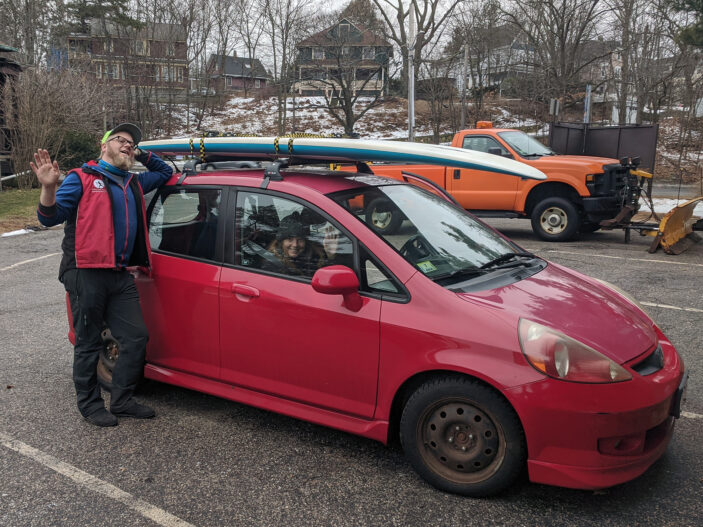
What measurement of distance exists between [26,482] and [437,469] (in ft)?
6.99

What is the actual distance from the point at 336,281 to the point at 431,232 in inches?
35.2

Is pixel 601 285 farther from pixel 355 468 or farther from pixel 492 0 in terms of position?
pixel 492 0

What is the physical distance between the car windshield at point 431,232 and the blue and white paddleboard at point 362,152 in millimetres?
242

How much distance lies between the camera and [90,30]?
45781 mm

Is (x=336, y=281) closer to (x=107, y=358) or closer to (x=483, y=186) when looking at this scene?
(x=107, y=358)

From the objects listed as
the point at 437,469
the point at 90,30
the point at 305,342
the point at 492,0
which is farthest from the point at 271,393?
the point at 90,30

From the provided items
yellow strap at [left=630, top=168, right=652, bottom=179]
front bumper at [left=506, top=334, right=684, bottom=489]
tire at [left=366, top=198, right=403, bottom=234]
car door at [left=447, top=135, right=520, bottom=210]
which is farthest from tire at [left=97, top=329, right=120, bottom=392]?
yellow strap at [left=630, top=168, right=652, bottom=179]

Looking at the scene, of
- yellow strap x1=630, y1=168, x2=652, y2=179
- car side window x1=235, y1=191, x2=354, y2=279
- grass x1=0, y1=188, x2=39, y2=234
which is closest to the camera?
car side window x1=235, y1=191, x2=354, y2=279

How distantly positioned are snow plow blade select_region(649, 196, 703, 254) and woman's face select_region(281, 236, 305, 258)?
8013 mm

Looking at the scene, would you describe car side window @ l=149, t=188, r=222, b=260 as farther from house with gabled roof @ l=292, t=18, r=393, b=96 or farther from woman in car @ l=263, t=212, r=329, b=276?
house with gabled roof @ l=292, t=18, r=393, b=96

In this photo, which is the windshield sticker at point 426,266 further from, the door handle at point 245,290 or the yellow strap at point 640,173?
the yellow strap at point 640,173

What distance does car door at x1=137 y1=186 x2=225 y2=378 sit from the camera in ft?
12.3

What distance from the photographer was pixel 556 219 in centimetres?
1119

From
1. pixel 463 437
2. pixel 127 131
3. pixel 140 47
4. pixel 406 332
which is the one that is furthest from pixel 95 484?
pixel 140 47
